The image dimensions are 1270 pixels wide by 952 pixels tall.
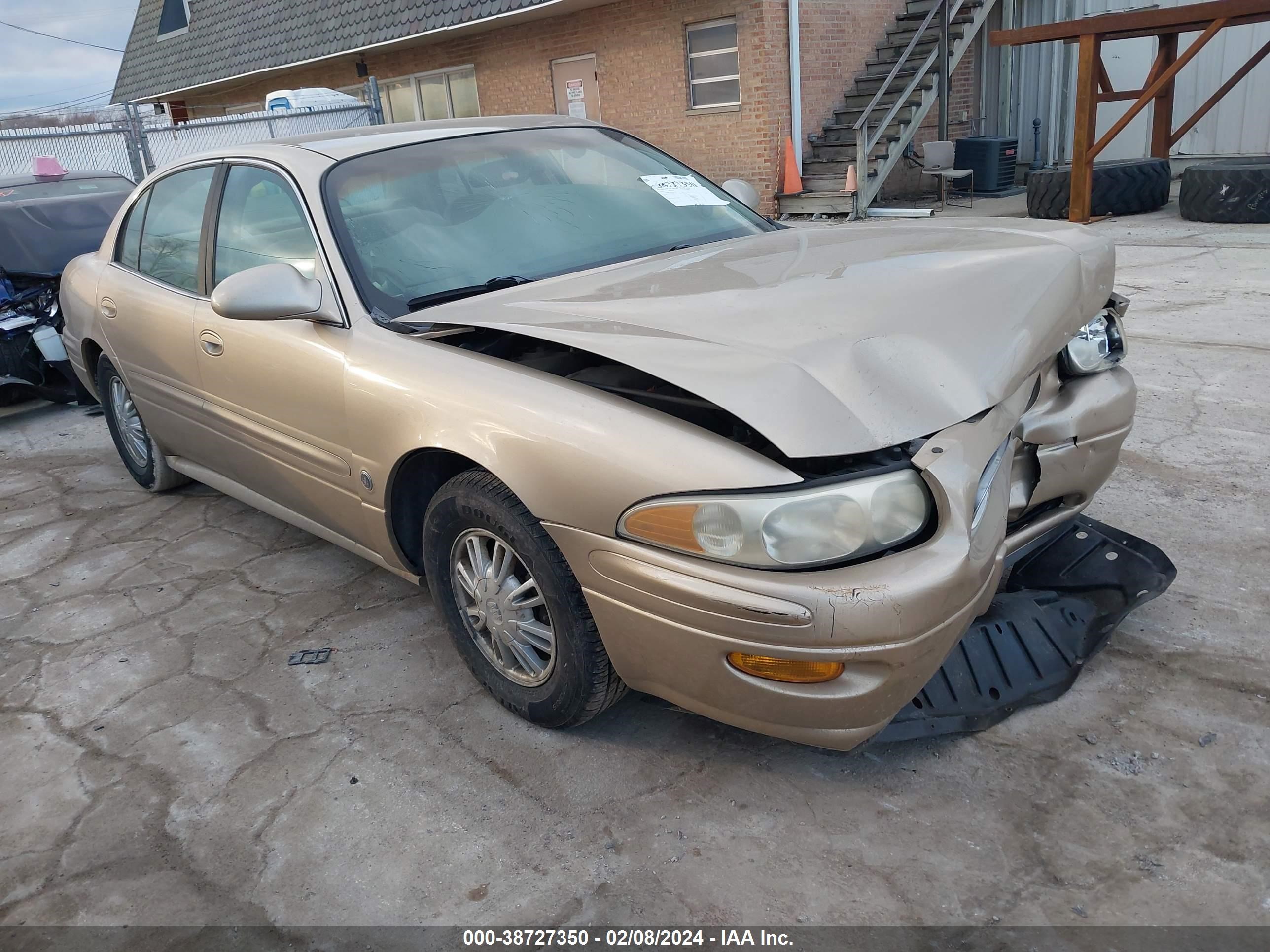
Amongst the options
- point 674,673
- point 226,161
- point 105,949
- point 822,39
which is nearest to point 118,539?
point 226,161

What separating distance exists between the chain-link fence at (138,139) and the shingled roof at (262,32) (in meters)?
2.28

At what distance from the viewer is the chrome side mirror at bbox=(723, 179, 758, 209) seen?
13.0ft

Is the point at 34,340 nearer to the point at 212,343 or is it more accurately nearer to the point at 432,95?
the point at 212,343

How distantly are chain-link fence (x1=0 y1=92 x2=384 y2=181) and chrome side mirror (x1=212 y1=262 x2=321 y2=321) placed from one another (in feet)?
26.9

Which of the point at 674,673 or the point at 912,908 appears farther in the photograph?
the point at 674,673

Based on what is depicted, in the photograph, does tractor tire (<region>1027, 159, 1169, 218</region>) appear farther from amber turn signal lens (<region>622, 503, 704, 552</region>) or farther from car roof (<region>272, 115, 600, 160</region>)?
amber turn signal lens (<region>622, 503, 704, 552</region>)

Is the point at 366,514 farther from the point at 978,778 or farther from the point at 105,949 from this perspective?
the point at 978,778

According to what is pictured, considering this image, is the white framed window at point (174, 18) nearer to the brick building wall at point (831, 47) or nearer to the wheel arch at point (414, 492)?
the brick building wall at point (831, 47)

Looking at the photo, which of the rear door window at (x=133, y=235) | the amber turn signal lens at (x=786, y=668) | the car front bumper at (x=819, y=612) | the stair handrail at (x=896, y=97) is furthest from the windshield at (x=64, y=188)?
the stair handrail at (x=896, y=97)

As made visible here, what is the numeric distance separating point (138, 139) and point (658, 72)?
6.70 metres

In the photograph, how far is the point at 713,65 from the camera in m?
12.8

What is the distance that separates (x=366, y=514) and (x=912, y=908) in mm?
1852

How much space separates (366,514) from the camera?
2.96 m

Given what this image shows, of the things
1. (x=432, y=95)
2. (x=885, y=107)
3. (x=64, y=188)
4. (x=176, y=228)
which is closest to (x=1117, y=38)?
(x=885, y=107)
